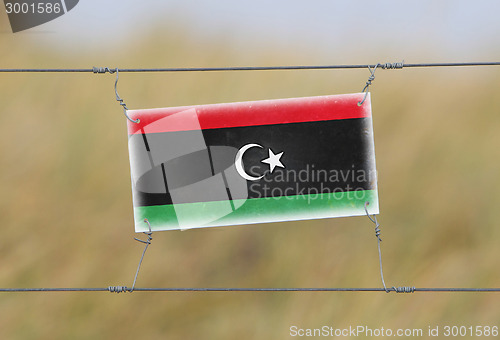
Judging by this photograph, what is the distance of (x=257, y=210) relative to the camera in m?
1.53

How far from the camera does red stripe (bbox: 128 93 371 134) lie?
5.05 feet

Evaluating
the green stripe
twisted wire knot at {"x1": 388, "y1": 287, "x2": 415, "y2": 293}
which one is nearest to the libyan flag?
the green stripe

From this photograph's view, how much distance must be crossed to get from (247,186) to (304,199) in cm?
19

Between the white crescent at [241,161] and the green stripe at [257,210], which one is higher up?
the white crescent at [241,161]

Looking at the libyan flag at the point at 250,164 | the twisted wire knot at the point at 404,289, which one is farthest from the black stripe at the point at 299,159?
the twisted wire knot at the point at 404,289

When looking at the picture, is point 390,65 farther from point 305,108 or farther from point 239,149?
point 239,149

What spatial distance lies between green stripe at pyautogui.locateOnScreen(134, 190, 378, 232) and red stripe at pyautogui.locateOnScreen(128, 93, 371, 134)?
25 cm

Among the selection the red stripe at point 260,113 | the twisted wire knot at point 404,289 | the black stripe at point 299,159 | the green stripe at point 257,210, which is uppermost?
the red stripe at point 260,113

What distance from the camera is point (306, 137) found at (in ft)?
5.07

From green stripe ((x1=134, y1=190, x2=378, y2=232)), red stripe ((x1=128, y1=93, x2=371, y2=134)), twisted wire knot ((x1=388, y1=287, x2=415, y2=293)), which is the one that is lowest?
twisted wire knot ((x1=388, y1=287, x2=415, y2=293))

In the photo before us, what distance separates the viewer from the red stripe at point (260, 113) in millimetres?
1540

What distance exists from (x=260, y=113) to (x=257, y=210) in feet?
1.02

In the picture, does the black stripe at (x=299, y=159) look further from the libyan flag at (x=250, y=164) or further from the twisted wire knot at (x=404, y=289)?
the twisted wire knot at (x=404, y=289)

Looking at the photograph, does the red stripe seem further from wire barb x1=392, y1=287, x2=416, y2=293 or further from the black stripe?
wire barb x1=392, y1=287, x2=416, y2=293
